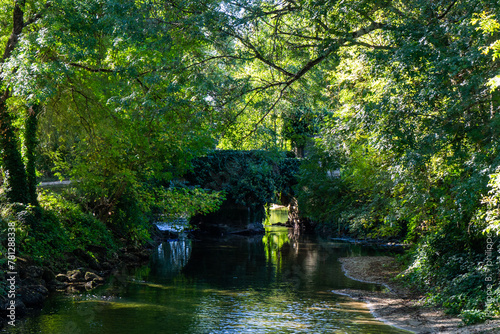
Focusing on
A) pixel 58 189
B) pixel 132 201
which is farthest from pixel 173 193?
pixel 58 189

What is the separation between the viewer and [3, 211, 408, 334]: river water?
10320 mm

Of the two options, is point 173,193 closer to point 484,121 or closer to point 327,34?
point 327,34

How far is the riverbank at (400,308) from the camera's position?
32.0 ft

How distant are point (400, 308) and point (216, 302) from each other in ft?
15.6

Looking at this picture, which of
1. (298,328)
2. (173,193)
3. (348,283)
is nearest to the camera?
(298,328)

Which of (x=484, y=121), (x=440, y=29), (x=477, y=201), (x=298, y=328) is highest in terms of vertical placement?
(x=440, y=29)

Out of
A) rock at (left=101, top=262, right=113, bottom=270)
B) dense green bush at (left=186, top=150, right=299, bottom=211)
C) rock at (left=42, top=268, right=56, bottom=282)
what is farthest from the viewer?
dense green bush at (left=186, top=150, right=299, bottom=211)


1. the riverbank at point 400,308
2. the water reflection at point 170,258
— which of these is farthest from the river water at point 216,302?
the riverbank at point 400,308

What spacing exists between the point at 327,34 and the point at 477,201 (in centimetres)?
484

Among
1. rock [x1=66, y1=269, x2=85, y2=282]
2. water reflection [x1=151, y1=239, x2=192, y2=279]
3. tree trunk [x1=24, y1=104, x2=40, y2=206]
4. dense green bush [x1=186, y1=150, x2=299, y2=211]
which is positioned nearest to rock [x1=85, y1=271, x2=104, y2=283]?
rock [x1=66, y1=269, x2=85, y2=282]

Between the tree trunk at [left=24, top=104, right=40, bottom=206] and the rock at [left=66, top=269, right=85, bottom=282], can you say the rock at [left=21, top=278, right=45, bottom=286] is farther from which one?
the tree trunk at [left=24, top=104, right=40, bottom=206]

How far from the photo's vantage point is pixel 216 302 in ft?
42.1

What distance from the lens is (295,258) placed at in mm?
Answer: 22281

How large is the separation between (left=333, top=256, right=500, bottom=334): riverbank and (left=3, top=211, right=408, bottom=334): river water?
407 millimetres
